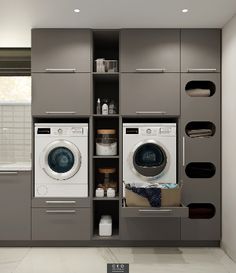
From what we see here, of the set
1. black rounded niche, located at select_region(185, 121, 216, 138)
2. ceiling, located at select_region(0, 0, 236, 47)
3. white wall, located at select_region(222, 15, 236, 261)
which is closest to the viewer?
ceiling, located at select_region(0, 0, 236, 47)

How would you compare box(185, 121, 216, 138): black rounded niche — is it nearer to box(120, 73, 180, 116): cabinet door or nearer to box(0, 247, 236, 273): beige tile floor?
box(120, 73, 180, 116): cabinet door

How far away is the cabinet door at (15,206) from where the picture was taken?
3.90m

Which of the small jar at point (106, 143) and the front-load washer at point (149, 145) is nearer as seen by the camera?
the front-load washer at point (149, 145)

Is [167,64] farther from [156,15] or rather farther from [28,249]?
[28,249]

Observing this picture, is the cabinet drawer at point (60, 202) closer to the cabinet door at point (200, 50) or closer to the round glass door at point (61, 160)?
the round glass door at point (61, 160)

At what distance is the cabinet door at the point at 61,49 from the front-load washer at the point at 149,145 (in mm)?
878

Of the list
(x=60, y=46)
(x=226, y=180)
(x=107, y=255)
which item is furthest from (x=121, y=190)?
(x=60, y=46)

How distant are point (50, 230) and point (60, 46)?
203 centimetres

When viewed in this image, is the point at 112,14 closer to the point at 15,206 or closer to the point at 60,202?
the point at 60,202

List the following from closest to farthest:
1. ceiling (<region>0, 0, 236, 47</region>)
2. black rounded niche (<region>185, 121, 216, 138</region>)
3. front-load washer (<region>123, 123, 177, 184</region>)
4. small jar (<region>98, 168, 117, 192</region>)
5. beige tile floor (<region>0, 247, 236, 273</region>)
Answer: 1. ceiling (<region>0, 0, 236, 47</region>)
2. beige tile floor (<region>0, 247, 236, 273</region>)
3. front-load washer (<region>123, 123, 177, 184</region>)
4. black rounded niche (<region>185, 121, 216, 138</region>)
5. small jar (<region>98, 168, 117, 192</region>)

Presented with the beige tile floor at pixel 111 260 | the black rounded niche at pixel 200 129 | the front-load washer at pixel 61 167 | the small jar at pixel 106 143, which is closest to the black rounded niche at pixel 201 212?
the beige tile floor at pixel 111 260

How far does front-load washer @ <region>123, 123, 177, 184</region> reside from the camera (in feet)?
12.6

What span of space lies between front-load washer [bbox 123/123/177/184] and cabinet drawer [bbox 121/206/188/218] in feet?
1.70

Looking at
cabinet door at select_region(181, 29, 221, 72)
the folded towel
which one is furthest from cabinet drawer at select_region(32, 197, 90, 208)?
cabinet door at select_region(181, 29, 221, 72)
